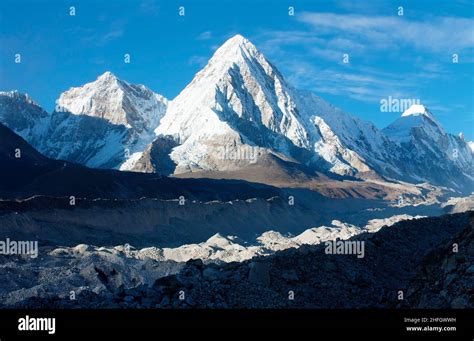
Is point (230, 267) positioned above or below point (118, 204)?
below

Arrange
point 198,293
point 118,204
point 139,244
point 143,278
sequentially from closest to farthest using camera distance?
point 198,293 → point 143,278 → point 139,244 → point 118,204

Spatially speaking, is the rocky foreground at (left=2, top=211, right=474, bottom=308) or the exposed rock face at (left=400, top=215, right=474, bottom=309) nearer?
the exposed rock face at (left=400, top=215, right=474, bottom=309)

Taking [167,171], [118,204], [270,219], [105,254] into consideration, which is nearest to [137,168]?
[167,171]

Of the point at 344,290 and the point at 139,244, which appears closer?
the point at 344,290

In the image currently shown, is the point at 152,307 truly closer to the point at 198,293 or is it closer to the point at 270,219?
the point at 198,293

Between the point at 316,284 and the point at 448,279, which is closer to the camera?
the point at 448,279

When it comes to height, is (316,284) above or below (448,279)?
below

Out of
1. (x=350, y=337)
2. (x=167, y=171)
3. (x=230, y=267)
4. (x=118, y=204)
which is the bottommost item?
(x=350, y=337)

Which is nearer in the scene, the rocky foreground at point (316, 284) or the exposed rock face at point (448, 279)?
the exposed rock face at point (448, 279)
